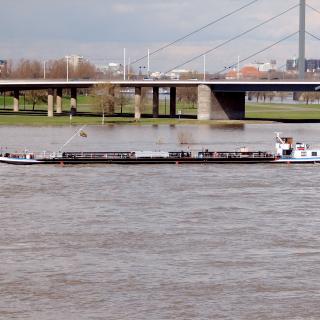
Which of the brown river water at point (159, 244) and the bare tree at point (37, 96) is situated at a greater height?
the bare tree at point (37, 96)

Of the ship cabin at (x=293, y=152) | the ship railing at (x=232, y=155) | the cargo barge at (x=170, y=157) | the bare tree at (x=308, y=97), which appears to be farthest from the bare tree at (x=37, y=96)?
the ship railing at (x=232, y=155)

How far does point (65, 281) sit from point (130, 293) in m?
1.86

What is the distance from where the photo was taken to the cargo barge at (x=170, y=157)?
5712cm

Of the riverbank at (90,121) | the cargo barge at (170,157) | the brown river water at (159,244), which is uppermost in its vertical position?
the riverbank at (90,121)

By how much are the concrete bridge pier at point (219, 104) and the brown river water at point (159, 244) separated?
162 feet

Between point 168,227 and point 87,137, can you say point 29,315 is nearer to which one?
point 168,227

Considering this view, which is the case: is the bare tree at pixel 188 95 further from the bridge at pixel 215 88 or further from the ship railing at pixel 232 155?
the ship railing at pixel 232 155

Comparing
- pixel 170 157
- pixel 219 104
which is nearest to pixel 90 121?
pixel 219 104

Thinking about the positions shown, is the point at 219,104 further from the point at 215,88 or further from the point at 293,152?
the point at 293,152

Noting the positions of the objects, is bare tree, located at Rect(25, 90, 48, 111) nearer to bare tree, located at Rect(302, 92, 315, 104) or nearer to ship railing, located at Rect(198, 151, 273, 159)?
bare tree, located at Rect(302, 92, 315, 104)

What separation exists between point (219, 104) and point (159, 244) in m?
74.6

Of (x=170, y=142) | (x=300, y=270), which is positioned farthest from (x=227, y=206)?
(x=170, y=142)

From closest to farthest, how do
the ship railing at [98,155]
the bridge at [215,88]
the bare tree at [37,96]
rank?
1. the ship railing at [98,155]
2. the bridge at [215,88]
3. the bare tree at [37,96]

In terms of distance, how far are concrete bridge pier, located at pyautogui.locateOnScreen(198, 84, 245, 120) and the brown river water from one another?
49385 millimetres
